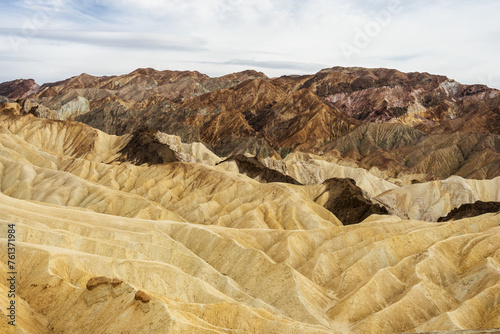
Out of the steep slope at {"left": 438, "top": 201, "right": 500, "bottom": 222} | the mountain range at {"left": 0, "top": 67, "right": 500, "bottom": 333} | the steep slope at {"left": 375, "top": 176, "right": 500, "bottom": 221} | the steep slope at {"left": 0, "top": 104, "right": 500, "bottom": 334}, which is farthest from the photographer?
the steep slope at {"left": 375, "top": 176, "right": 500, "bottom": 221}

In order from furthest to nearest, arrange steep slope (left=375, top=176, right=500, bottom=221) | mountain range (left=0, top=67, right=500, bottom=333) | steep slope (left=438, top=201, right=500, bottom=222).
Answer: steep slope (left=375, top=176, right=500, bottom=221) < steep slope (left=438, top=201, right=500, bottom=222) < mountain range (left=0, top=67, right=500, bottom=333)

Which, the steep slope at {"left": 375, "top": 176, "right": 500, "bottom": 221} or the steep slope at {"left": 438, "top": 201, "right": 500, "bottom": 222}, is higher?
the steep slope at {"left": 438, "top": 201, "right": 500, "bottom": 222}

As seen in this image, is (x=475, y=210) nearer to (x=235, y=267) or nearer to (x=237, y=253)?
(x=237, y=253)

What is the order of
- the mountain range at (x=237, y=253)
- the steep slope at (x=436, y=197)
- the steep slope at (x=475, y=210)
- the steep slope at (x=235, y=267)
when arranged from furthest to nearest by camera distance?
the steep slope at (x=436, y=197) < the steep slope at (x=475, y=210) < the mountain range at (x=237, y=253) < the steep slope at (x=235, y=267)

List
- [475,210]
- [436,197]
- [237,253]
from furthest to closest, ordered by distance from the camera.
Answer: [436,197], [475,210], [237,253]

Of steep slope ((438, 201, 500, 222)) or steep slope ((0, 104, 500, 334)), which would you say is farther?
steep slope ((438, 201, 500, 222))

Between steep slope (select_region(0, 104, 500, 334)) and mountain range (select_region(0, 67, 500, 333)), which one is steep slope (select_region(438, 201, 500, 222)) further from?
steep slope (select_region(0, 104, 500, 334))

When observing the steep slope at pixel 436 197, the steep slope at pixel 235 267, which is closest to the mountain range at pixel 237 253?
the steep slope at pixel 235 267

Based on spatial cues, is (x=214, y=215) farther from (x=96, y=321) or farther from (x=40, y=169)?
(x=96, y=321)

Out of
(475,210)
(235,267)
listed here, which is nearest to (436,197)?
(475,210)

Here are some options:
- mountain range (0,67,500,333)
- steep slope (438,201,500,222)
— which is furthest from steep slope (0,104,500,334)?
steep slope (438,201,500,222)

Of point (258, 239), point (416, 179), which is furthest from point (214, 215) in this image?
point (416, 179)

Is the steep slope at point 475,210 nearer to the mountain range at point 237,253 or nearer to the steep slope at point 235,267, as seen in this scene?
the mountain range at point 237,253
